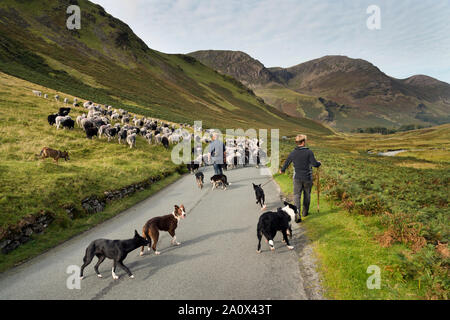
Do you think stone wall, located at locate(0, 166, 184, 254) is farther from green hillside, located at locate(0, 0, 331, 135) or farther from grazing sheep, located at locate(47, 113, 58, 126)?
green hillside, located at locate(0, 0, 331, 135)

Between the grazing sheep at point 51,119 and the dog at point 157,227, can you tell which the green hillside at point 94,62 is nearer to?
the grazing sheep at point 51,119

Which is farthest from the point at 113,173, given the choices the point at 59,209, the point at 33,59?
the point at 33,59

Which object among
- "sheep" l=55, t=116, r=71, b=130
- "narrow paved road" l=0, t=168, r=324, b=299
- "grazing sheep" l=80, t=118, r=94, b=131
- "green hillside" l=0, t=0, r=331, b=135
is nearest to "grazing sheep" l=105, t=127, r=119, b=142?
"grazing sheep" l=80, t=118, r=94, b=131

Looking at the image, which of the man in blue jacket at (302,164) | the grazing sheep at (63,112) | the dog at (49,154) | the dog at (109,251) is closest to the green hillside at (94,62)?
the grazing sheep at (63,112)

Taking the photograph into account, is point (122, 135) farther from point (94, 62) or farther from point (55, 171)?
point (94, 62)

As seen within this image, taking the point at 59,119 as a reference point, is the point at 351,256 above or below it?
below

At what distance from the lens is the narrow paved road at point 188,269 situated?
5.72 metres

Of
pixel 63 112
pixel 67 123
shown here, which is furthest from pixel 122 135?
pixel 63 112

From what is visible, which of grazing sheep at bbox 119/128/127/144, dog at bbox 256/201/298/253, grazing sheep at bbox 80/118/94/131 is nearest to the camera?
dog at bbox 256/201/298/253

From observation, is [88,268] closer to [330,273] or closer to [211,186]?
[330,273]

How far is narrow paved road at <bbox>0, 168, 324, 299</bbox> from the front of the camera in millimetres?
5723

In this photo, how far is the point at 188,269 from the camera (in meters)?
6.69

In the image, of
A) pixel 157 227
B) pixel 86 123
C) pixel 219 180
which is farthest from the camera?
pixel 86 123
